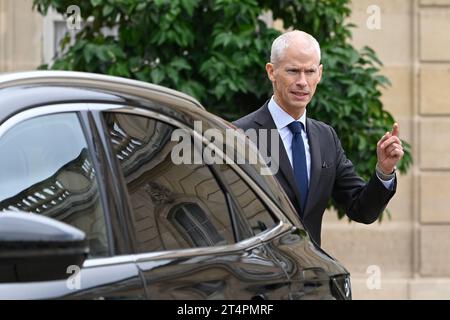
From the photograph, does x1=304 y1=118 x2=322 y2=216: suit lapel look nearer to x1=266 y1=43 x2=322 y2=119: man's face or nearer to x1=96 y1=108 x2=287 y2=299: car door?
x1=266 y1=43 x2=322 y2=119: man's face

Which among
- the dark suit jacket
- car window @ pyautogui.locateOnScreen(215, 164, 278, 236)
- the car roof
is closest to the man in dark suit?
the dark suit jacket

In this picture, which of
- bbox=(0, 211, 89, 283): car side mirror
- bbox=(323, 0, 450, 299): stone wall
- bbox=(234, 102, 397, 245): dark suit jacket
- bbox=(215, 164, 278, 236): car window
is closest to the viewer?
bbox=(0, 211, 89, 283): car side mirror

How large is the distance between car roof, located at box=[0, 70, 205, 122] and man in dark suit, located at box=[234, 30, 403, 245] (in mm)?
1738

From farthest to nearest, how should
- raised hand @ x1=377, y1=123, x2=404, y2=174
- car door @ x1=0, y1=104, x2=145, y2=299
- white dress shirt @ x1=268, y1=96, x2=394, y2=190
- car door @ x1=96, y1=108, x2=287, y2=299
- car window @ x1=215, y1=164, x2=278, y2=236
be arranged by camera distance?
1. white dress shirt @ x1=268, y1=96, x2=394, y2=190
2. raised hand @ x1=377, y1=123, x2=404, y2=174
3. car window @ x1=215, y1=164, x2=278, y2=236
4. car door @ x1=96, y1=108, x2=287, y2=299
5. car door @ x1=0, y1=104, x2=145, y2=299

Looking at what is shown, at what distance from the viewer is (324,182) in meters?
5.52

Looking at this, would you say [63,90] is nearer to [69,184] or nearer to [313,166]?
[69,184]

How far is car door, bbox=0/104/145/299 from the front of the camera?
3.15m

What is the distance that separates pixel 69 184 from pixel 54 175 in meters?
0.05

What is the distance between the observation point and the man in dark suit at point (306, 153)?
546cm

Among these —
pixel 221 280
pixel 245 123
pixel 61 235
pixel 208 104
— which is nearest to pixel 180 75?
pixel 208 104

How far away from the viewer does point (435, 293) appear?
465 inches

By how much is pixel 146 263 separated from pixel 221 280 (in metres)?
0.31

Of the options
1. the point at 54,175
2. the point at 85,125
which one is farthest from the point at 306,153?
the point at 54,175
